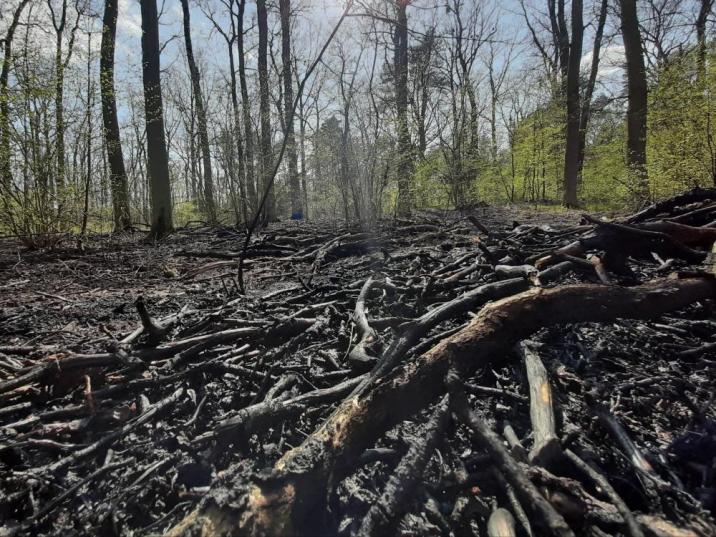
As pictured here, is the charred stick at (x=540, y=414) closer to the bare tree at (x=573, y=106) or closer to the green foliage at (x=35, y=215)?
the green foliage at (x=35, y=215)

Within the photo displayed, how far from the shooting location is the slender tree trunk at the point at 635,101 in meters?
9.15

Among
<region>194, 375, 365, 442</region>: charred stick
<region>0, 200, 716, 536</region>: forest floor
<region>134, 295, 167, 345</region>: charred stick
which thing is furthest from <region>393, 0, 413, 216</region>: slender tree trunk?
<region>194, 375, 365, 442</region>: charred stick

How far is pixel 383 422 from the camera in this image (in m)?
1.26

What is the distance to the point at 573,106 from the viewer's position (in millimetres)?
12422

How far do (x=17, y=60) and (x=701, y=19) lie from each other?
26002mm

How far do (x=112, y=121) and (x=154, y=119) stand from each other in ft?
4.70

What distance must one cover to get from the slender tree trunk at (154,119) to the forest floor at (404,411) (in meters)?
6.89

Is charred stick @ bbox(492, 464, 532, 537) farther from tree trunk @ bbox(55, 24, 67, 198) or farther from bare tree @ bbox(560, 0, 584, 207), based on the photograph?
bare tree @ bbox(560, 0, 584, 207)

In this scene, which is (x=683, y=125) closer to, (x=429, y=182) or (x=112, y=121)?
(x=429, y=182)

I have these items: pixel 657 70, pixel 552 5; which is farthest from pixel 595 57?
pixel 657 70

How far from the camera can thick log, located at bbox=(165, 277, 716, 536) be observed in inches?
35.8

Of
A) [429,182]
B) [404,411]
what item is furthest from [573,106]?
[404,411]

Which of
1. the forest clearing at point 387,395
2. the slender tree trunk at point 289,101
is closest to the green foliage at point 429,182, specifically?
the slender tree trunk at point 289,101

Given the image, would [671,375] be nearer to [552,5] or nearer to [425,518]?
[425,518]
